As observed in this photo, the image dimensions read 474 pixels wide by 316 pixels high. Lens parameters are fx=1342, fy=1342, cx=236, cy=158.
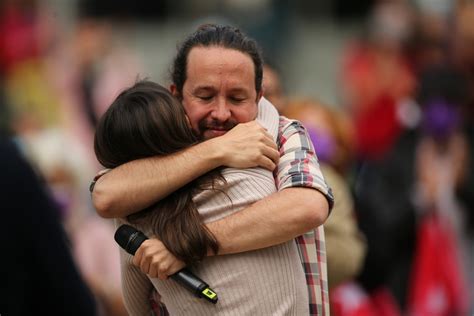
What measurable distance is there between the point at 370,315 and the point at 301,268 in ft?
10.9

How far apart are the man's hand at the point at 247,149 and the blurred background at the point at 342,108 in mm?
665

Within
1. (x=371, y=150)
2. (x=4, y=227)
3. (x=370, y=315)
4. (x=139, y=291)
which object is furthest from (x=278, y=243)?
(x=371, y=150)

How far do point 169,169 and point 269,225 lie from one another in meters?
0.38

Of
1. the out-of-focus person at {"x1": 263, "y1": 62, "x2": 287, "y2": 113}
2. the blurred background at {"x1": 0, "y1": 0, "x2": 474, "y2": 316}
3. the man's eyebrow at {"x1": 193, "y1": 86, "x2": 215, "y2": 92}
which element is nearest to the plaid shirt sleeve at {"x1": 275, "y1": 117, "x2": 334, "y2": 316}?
the man's eyebrow at {"x1": 193, "y1": 86, "x2": 215, "y2": 92}

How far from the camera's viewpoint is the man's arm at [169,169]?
4332 mm

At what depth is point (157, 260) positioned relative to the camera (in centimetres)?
427

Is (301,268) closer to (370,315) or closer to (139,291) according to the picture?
(139,291)

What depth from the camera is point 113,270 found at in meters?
8.93

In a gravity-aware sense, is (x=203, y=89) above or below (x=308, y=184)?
above

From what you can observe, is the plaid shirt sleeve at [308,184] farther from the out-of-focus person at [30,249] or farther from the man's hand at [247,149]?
the out-of-focus person at [30,249]

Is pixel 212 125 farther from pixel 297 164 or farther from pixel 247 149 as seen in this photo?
pixel 297 164

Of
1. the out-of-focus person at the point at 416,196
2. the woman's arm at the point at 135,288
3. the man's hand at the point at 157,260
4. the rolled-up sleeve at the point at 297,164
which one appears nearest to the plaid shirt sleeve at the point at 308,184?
the rolled-up sleeve at the point at 297,164

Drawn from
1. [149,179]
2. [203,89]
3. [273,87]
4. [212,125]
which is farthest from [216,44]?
[273,87]

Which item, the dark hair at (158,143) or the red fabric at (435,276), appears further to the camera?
the red fabric at (435,276)
